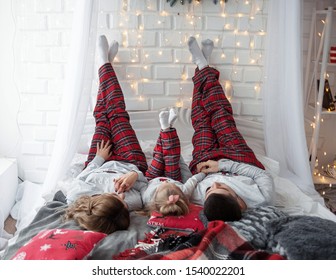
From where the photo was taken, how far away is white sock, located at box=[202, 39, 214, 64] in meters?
2.53

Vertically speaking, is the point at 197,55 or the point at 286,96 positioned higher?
the point at 197,55

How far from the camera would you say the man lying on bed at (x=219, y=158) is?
1.73m

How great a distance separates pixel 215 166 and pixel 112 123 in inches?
25.8

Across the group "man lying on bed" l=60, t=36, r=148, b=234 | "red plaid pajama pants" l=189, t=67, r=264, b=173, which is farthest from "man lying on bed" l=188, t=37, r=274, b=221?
"man lying on bed" l=60, t=36, r=148, b=234

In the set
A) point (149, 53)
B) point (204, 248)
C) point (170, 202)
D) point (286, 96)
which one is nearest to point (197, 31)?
point (149, 53)

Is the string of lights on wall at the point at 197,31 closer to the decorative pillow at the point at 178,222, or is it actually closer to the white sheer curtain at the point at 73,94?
the white sheer curtain at the point at 73,94

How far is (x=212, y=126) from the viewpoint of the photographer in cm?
245

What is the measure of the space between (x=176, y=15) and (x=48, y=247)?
68.9 inches

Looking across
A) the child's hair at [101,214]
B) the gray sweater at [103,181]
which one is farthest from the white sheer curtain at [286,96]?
the child's hair at [101,214]

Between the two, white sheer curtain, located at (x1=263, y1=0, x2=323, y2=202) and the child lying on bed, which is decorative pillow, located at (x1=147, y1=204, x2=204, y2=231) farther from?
white sheer curtain, located at (x1=263, y1=0, x2=323, y2=202)

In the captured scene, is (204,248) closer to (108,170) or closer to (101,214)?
(101,214)

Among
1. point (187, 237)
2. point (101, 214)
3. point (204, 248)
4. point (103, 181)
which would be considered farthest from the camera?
point (103, 181)

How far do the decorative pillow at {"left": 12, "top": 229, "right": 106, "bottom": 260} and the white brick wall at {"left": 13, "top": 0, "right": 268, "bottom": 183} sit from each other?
1.13m

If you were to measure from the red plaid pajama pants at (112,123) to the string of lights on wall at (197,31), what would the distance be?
0.97ft
